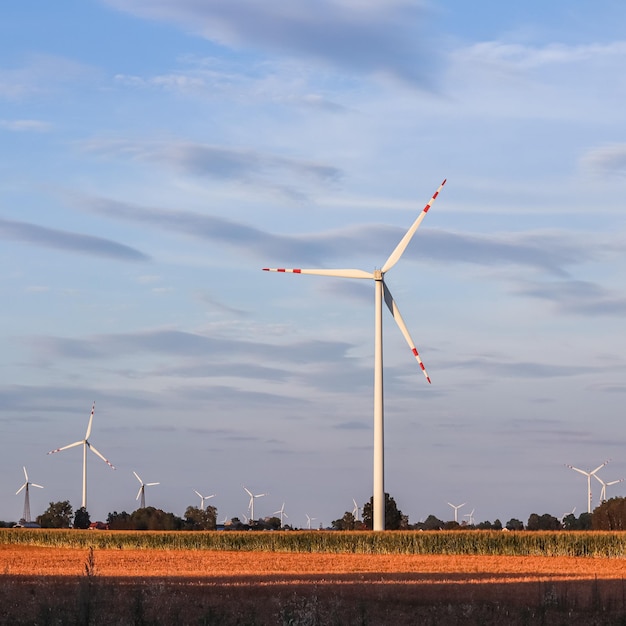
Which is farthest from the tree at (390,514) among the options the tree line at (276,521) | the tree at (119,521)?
the tree at (119,521)

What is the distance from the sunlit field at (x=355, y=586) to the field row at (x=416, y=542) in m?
0.09

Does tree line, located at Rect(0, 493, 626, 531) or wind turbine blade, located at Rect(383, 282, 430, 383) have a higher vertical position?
wind turbine blade, located at Rect(383, 282, 430, 383)

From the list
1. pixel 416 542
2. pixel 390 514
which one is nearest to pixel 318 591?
pixel 416 542

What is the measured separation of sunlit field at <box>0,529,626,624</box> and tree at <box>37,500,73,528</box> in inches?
4097

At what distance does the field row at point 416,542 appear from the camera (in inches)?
3398

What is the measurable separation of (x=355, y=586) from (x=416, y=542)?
144 feet

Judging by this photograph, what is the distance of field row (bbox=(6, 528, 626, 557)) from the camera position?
86.3 metres

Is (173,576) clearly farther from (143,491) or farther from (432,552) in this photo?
(143,491)

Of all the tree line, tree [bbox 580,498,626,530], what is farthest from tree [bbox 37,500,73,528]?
tree [bbox 580,498,626,530]

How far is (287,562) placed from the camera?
223ft

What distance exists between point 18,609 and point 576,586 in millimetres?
23915

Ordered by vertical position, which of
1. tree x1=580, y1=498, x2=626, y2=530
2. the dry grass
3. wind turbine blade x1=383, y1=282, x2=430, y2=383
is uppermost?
Result: wind turbine blade x1=383, y1=282, x2=430, y2=383

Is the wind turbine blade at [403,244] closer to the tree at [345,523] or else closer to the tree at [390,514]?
the tree at [390,514]

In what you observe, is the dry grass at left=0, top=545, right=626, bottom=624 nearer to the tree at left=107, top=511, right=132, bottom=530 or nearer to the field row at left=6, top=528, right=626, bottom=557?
the field row at left=6, top=528, right=626, bottom=557
